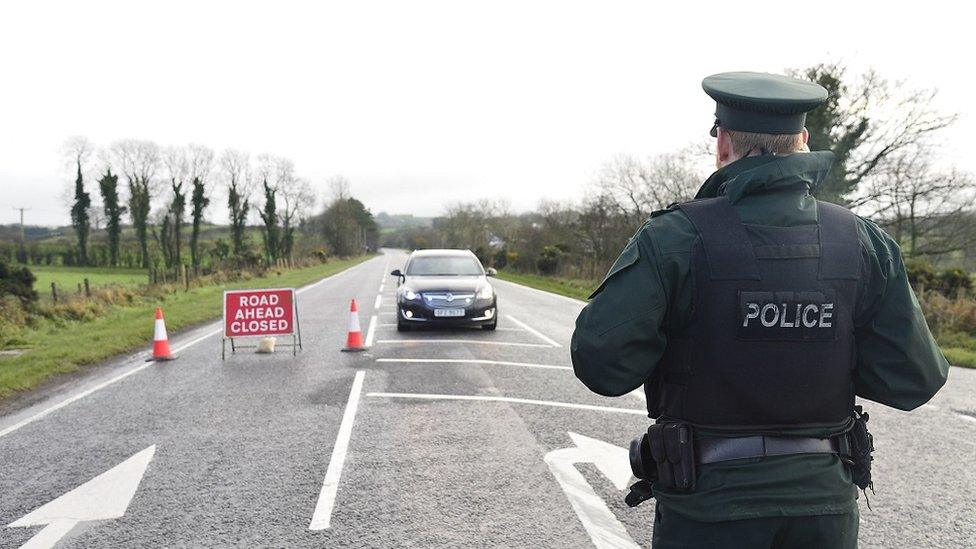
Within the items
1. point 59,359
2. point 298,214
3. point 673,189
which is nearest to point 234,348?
point 59,359

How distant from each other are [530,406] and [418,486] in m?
2.47

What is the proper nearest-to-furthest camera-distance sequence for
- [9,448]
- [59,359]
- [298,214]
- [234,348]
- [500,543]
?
[500,543], [9,448], [59,359], [234,348], [298,214]

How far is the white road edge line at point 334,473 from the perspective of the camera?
3893 millimetres

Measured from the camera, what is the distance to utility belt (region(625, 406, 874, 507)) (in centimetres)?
179

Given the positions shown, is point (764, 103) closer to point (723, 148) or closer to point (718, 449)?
point (723, 148)

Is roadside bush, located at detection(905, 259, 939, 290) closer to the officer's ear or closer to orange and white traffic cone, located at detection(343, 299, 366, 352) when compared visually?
orange and white traffic cone, located at detection(343, 299, 366, 352)

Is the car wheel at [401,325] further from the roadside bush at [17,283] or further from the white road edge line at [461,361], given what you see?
the roadside bush at [17,283]

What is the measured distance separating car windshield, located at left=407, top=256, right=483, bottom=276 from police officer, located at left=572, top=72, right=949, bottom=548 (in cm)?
1171

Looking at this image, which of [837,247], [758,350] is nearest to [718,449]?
[758,350]

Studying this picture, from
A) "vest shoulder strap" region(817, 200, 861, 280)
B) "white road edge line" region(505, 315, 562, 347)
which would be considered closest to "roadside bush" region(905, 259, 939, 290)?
"white road edge line" region(505, 315, 562, 347)

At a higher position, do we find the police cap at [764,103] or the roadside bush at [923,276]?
the police cap at [764,103]

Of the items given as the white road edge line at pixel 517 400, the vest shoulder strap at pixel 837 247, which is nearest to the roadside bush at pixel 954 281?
the white road edge line at pixel 517 400

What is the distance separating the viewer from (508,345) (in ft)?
35.8

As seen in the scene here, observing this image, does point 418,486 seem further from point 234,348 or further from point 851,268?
point 234,348
